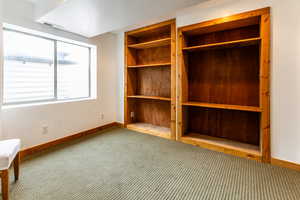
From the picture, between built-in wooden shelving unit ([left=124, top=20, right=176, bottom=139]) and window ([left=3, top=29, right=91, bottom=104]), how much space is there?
976 millimetres

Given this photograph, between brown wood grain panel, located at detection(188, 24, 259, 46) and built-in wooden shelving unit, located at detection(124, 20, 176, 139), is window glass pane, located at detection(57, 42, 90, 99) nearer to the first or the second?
built-in wooden shelving unit, located at detection(124, 20, 176, 139)

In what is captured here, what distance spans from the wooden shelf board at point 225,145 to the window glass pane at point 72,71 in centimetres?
231

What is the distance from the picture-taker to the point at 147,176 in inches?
67.2

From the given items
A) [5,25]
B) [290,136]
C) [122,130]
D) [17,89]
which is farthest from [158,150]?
[5,25]

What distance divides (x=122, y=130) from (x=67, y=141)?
110cm

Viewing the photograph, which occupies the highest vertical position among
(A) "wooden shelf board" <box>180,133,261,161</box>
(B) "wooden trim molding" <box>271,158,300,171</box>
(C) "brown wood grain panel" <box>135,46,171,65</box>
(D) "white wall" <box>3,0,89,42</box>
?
(D) "white wall" <box>3,0,89,42</box>

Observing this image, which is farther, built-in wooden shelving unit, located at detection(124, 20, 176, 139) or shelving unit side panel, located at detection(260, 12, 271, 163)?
built-in wooden shelving unit, located at detection(124, 20, 176, 139)

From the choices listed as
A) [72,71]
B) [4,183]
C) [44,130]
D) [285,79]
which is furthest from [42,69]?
[285,79]

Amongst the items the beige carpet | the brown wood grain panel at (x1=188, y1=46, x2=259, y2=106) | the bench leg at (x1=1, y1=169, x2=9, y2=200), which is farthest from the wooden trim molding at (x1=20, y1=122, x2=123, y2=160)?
the brown wood grain panel at (x1=188, y1=46, x2=259, y2=106)

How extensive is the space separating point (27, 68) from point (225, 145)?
330 centimetres

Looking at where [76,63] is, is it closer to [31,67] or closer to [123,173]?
[31,67]

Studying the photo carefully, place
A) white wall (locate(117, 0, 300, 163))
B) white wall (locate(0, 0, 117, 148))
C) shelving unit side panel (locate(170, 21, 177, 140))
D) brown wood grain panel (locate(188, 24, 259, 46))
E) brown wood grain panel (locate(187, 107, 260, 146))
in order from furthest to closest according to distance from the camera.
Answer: shelving unit side panel (locate(170, 21, 177, 140)), brown wood grain panel (locate(187, 107, 260, 146)), brown wood grain panel (locate(188, 24, 259, 46)), white wall (locate(0, 0, 117, 148)), white wall (locate(117, 0, 300, 163))

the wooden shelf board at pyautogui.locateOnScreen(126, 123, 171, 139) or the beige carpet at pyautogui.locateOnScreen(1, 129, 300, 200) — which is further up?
the wooden shelf board at pyautogui.locateOnScreen(126, 123, 171, 139)

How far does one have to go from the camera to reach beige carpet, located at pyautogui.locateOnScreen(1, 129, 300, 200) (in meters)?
1.43
